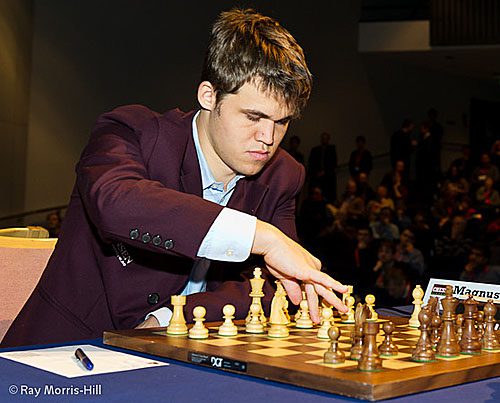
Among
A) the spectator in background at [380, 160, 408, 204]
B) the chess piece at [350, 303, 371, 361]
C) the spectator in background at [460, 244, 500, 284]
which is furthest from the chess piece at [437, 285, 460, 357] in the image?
the spectator in background at [380, 160, 408, 204]

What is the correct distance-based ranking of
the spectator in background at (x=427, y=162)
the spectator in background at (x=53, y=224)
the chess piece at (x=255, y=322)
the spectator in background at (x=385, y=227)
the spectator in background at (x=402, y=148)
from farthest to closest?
the spectator in background at (x=402, y=148)
the spectator in background at (x=427, y=162)
the spectator in background at (x=385, y=227)
the spectator in background at (x=53, y=224)
the chess piece at (x=255, y=322)

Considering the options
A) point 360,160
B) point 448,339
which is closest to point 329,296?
point 448,339

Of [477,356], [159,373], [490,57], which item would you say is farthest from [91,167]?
[490,57]

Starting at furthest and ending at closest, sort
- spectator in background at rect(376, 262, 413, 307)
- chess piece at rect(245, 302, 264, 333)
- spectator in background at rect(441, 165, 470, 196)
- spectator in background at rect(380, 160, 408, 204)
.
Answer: spectator in background at rect(380, 160, 408, 204) < spectator in background at rect(441, 165, 470, 196) < spectator in background at rect(376, 262, 413, 307) < chess piece at rect(245, 302, 264, 333)

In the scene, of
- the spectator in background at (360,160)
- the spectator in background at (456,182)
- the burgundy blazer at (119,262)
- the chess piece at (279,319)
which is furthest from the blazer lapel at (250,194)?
the spectator in background at (360,160)

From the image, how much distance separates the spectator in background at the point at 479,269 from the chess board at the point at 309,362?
15.3 ft

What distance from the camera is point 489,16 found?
35.8ft

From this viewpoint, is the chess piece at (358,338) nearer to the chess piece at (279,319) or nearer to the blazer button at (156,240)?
the chess piece at (279,319)

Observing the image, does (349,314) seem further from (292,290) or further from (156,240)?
(156,240)

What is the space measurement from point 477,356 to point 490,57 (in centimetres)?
1092

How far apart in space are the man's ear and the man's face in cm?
2

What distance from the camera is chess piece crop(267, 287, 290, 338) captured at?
159 centimetres

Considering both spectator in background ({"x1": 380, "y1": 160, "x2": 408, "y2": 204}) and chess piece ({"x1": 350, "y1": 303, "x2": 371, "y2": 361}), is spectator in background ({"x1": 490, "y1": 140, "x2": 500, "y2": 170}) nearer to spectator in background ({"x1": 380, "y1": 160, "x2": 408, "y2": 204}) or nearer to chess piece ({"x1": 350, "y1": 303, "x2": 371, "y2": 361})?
spectator in background ({"x1": 380, "y1": 160, "x2": 408, "y2": 204})

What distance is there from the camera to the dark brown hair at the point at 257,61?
5.61ft
